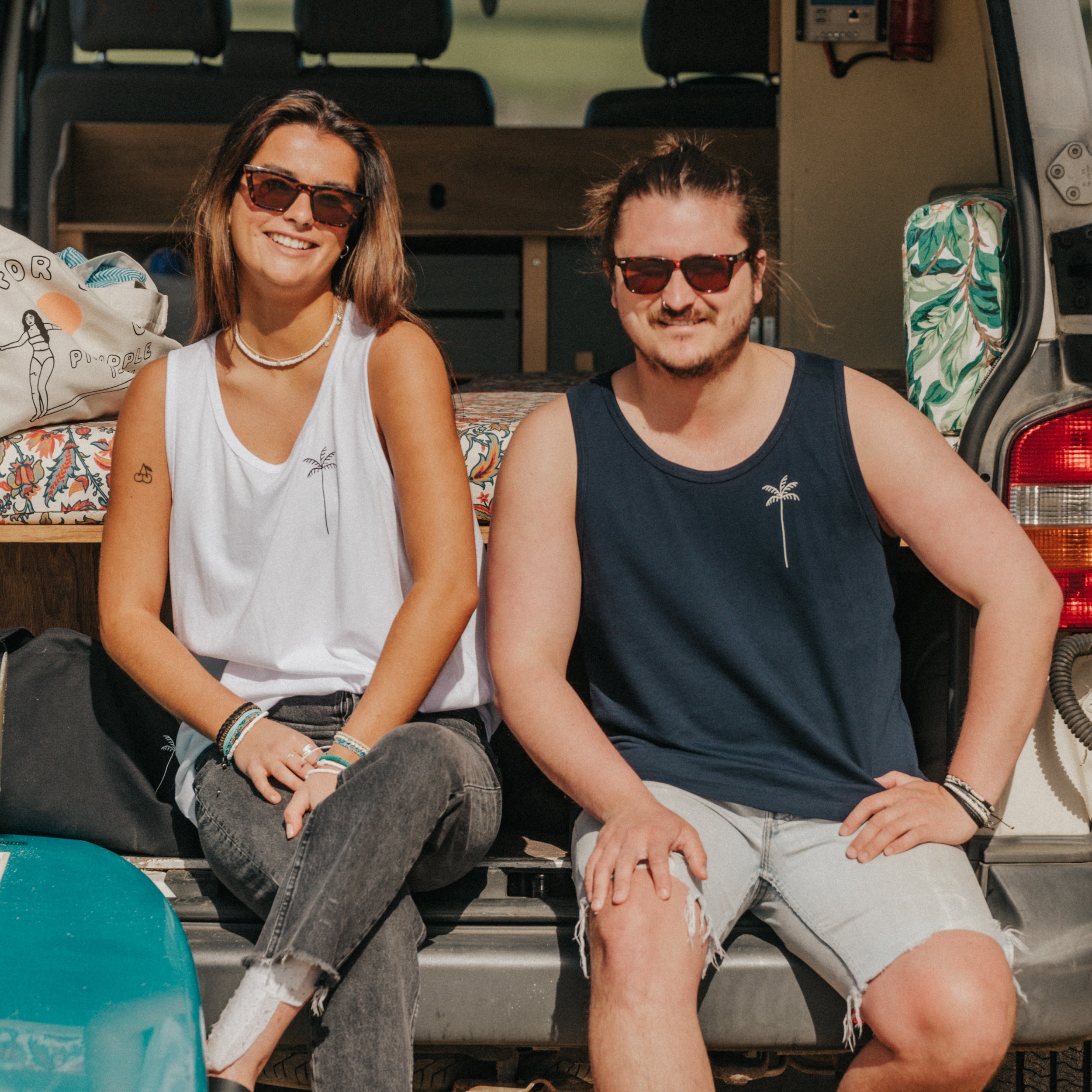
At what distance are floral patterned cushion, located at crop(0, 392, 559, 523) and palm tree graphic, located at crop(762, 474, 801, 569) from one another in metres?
0.46

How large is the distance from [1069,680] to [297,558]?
3.39ft

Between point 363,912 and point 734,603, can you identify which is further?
point 734,603

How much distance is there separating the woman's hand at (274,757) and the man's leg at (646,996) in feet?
1.42

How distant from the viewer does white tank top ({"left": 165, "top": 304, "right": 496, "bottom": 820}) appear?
5.97ft

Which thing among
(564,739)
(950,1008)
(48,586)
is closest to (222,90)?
(48,586)

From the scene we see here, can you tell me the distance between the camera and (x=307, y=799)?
1.64 metres

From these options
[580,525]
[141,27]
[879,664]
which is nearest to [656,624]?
[580,525]

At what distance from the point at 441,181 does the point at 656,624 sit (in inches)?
133

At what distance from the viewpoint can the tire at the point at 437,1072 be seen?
1.69 metres

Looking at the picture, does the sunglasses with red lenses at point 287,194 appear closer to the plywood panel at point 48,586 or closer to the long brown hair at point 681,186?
the long brown hair at point 681,186

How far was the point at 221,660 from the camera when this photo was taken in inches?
75.0

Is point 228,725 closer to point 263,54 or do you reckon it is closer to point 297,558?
point 297,558

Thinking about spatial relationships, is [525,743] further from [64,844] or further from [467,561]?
[64,844]

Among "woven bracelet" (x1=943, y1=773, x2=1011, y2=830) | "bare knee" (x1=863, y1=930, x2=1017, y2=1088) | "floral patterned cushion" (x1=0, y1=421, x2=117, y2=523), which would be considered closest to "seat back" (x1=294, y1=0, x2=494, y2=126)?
"floral patterned cushion" (x1=0, y1=421, x2=117, y2=523)
